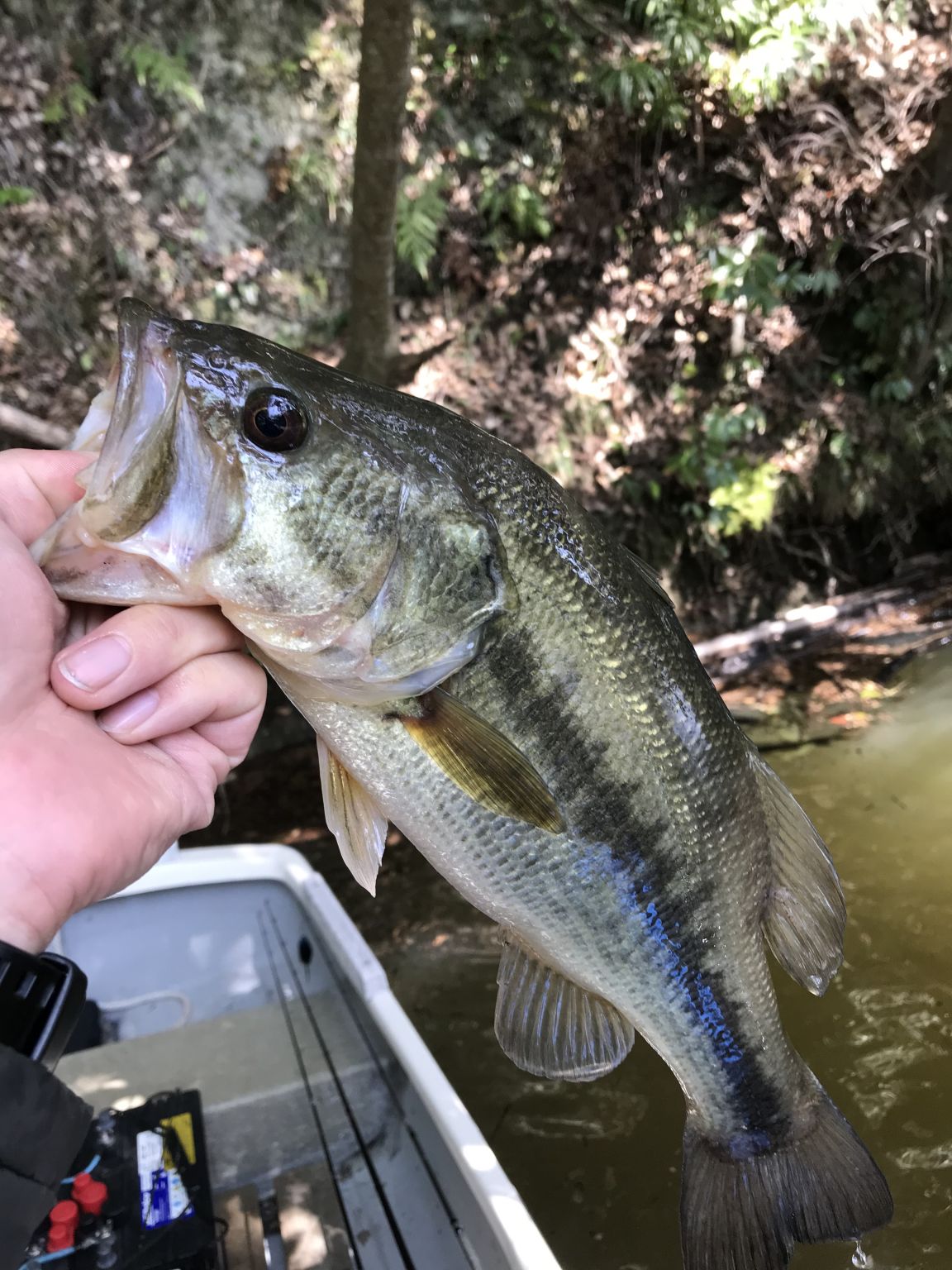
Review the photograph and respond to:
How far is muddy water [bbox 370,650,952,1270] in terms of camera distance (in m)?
3.01

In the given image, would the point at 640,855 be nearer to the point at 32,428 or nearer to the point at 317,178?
the point at 32,428

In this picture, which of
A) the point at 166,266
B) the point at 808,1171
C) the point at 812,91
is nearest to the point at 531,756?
the point at 808,1171

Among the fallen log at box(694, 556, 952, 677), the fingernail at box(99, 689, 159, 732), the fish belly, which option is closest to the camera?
the fingernail at box(99, 689, 159, 732)

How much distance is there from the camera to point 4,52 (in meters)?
5.61

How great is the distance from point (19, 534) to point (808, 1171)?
7.04 feet

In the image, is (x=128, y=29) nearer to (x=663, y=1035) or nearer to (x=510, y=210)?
(x=510, y=210)

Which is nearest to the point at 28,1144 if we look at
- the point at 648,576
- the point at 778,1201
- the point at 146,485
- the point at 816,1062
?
the point at 146,485

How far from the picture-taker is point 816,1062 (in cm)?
349

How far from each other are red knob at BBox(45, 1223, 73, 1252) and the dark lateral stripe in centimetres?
196

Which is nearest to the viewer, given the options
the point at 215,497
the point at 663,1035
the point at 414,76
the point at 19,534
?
the point at 215,497

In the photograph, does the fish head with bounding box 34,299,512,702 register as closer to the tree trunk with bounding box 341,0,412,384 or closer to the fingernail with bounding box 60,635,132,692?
the fingernail with bounding box 60,635,132,692

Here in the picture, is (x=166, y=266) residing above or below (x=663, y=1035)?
above

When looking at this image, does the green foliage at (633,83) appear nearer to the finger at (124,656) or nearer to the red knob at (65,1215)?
the finger at (124,656)

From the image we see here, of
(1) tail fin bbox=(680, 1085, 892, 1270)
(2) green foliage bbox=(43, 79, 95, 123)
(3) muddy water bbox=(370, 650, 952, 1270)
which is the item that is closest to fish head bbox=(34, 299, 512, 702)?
(1) tail fin bbox=(680, 1085, 892, 1270)
